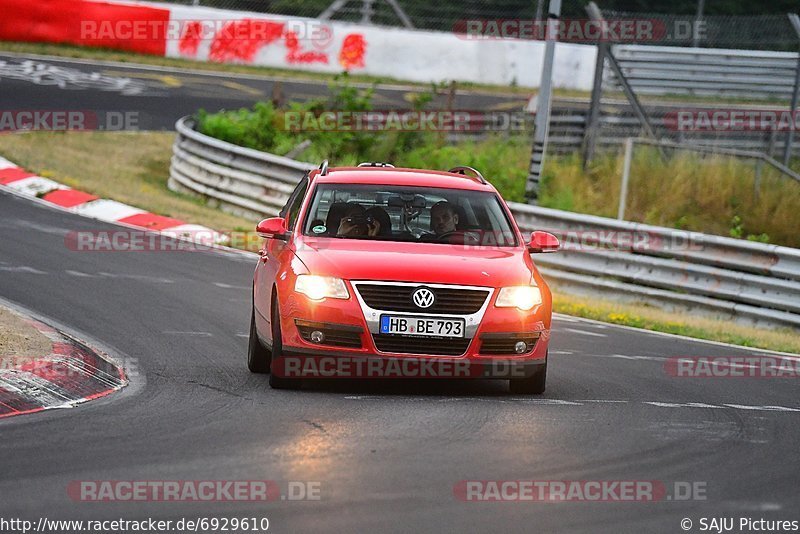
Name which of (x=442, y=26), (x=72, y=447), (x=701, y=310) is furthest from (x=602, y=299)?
(x=442, y=26)

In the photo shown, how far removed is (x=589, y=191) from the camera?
24.1 m

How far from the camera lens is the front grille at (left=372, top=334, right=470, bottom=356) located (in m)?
9.23

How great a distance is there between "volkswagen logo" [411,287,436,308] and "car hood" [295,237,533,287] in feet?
0.21

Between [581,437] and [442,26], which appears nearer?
[581,437]

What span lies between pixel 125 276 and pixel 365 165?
4.82 metres

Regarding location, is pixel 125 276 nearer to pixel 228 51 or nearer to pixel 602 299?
pixel 602 299

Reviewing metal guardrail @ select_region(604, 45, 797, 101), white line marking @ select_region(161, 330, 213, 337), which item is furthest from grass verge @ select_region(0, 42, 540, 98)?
white line marking @ select_region(161, 330, 213, 337)

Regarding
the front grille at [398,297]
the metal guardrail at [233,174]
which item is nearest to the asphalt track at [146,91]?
the metal guardrail at [233,174]
